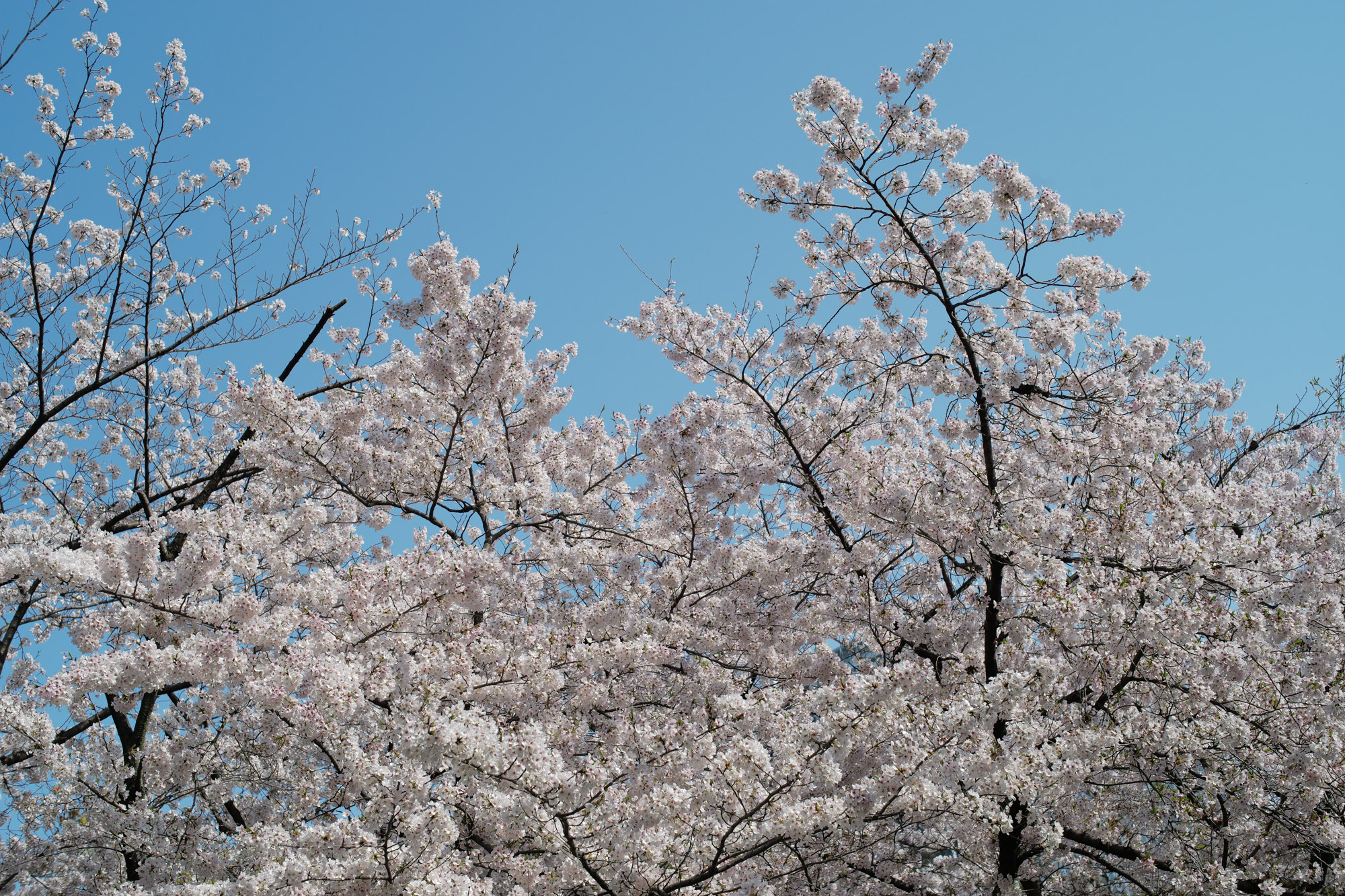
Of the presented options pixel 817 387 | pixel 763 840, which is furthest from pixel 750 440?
pixel 763 840

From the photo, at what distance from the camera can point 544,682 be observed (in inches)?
253

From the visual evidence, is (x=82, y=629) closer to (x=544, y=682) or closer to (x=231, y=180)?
(x=544, y=682)

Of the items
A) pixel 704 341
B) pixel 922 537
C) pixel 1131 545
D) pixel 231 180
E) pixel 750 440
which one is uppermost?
pixel 231 180

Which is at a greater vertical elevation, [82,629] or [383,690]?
[82,629]

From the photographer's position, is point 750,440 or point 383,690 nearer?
point 383,690

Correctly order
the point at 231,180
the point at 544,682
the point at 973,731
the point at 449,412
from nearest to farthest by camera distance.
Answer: the point at 973,731 → the point at 544,682 → the point at 449,412 → the point at 231,180

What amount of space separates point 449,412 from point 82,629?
3540mm

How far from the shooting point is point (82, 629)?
593cm

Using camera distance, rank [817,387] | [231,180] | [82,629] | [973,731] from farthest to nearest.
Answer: [231,180], [817,387], [82,629], [973,731]

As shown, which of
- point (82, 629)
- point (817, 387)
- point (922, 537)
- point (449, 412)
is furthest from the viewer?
point (817, 387)

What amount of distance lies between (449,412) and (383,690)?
3.26 meters

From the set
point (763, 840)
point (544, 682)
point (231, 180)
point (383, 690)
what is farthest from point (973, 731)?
point (231, 180)

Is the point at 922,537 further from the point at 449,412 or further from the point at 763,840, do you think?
the point at 449,412

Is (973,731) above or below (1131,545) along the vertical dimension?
below
